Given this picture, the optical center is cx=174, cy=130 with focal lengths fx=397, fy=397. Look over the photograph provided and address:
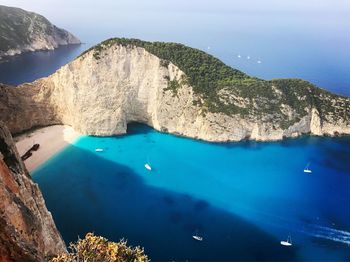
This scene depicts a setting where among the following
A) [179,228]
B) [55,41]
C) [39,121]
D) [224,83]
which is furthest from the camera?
[55,41]

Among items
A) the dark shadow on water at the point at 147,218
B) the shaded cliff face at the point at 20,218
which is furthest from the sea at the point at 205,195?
the shaded cliff face at the point at 20,218

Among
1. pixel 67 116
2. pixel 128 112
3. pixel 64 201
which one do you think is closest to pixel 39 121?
pixel 67 116

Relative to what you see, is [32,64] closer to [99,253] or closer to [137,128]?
[137,128]

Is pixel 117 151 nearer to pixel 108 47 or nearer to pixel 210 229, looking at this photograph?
pixel 108 47

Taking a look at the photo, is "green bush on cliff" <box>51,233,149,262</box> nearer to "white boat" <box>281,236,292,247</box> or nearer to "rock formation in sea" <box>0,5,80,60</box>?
"white boat" <box>281,236,292,247</box>

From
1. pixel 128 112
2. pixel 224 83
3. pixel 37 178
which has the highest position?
pixel 224 83

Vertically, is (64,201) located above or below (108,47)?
below

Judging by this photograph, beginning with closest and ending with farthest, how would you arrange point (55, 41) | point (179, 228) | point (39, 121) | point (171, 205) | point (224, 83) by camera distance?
point (179, 228) → point (171, 205) → point (39, 121) → point (224, 83) → point (55, 41)

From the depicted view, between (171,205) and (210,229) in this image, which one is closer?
(210,229)
